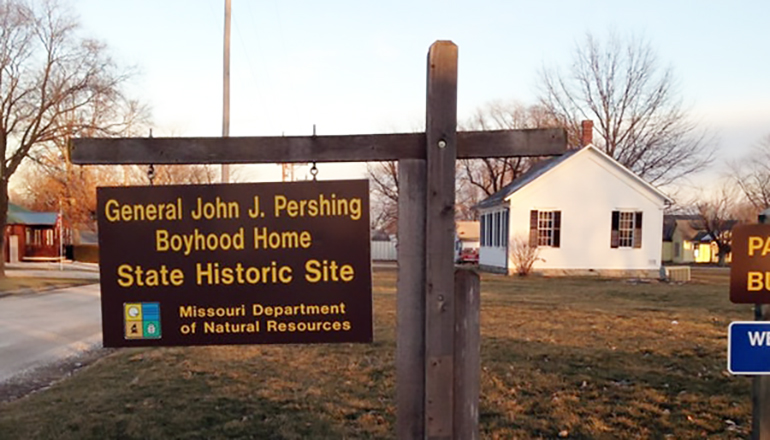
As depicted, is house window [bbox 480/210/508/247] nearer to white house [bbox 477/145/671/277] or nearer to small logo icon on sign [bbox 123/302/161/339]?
white house [bbox 477/145/671/277]

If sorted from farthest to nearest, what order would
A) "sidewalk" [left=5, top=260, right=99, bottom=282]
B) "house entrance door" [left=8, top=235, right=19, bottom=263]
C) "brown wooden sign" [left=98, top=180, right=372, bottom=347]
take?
"house entrance door" [left=8, top=235, right=19, bottom=263] → "sidewalk" [left=5, top=260, right=99, bottom=282] → "brown wooden sign" [left=98, top=180, right=372, bottom=347]

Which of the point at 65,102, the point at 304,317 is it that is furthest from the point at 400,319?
the point at 65,102

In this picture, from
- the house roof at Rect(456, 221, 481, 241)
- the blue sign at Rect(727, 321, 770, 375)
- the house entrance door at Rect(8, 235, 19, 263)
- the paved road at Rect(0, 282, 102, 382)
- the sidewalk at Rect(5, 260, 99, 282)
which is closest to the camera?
the blue sign at Rect(727, 321, 770, 375)

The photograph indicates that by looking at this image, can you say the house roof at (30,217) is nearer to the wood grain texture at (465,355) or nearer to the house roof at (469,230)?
the house roof at (469,230)

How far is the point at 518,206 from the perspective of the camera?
27.2 meters

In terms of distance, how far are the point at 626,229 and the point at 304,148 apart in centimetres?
2675

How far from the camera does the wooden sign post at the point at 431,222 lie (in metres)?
2.93

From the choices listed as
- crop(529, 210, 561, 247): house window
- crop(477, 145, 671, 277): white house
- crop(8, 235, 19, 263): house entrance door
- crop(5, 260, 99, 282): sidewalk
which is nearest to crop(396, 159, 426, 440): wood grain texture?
crop(477, 145, 671, 277): white house

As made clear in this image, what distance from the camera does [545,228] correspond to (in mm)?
27484

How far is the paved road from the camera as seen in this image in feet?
30.3

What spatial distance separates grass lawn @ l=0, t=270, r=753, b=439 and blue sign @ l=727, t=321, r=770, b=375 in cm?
161

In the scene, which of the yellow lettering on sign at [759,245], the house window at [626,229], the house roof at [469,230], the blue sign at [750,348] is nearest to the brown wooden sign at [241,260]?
the blue sign at [750,348]

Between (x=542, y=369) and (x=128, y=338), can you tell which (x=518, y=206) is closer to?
(x=542, y=369)

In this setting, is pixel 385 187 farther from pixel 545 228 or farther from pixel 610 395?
Answer: pixel 610 395
